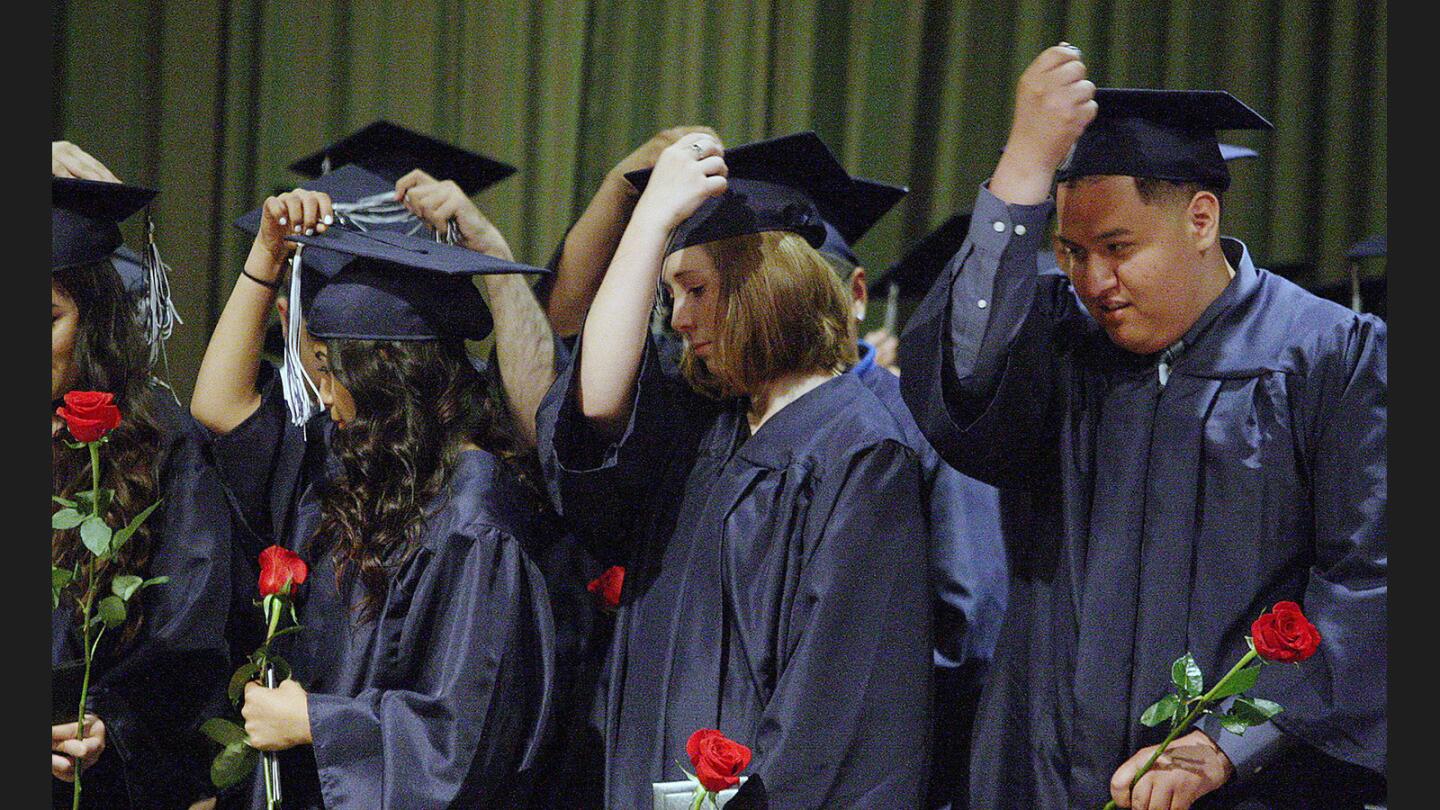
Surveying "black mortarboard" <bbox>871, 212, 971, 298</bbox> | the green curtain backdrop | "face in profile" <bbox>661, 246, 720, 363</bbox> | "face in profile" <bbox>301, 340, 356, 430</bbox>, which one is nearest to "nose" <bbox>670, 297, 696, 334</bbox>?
"face in profile" <bbox>661, 246, 720, 363</bbox>

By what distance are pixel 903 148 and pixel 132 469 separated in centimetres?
280

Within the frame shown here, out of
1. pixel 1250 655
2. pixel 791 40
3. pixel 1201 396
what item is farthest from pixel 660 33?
pixel 1250 655

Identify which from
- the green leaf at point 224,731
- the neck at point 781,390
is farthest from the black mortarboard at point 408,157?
the green leaf at point 224,731

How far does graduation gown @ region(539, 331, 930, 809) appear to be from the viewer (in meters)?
2.00

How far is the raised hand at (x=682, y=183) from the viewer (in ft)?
7.08

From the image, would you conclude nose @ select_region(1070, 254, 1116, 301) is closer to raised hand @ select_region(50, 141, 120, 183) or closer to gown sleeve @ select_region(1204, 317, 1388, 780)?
gown sleeve @ select_region(1204, 317, 1388, 780)

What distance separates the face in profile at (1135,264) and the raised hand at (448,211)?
121 centimetres

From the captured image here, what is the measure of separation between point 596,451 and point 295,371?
59cm

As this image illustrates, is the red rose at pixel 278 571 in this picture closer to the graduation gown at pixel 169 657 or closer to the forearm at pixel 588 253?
the graduation gown at pixel 169 657

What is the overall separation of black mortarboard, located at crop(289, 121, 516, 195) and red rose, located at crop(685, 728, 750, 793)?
5.68 feet

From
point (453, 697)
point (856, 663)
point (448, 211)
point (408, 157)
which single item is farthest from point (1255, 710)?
point (408, 157)

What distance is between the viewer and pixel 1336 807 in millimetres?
1935

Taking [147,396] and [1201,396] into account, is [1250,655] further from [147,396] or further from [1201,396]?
[147,396]

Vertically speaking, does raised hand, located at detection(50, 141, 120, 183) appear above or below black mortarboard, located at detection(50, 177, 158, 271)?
above
